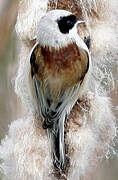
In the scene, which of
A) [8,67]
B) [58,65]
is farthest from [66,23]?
[8,67]

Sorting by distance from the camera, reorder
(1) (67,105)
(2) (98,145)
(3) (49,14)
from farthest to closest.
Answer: (2) (98,145), (1) (67,105), (3) (49,14)

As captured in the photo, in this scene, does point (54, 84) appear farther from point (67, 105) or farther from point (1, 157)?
point (1, 157)

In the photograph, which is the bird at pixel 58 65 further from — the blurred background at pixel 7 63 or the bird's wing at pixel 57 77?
the blurred background at pixel 7 63

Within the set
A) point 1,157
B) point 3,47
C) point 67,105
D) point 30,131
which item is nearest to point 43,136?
point 30,131

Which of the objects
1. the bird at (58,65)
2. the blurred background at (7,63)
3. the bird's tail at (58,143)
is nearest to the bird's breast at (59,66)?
the bird at (58,65)

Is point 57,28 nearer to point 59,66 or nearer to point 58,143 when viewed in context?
point 59,66

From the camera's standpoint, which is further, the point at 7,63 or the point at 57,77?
the point at 7,63
